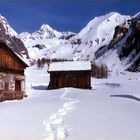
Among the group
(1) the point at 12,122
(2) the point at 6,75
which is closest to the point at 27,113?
(1) the point at 12,122

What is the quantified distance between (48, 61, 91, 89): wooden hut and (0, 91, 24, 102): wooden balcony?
13.9 m

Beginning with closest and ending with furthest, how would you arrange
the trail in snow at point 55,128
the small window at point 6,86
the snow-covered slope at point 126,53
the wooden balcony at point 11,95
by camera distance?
1. the trail in snow at point 55,128
2. the wooden balcony at point 11,95
3. the small window at point 6,86
4. the snow-covered slope at point 126,53

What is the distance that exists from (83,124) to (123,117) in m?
3.04

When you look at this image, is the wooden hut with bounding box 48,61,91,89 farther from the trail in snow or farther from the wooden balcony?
the trail in snow

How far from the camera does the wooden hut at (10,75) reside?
33259 millimetres

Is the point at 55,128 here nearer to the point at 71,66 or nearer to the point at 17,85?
the point at 17,85

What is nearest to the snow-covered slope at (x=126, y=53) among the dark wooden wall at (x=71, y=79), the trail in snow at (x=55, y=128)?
the dark wooden wall at (x=71, y=79)

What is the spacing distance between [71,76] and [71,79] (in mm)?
412

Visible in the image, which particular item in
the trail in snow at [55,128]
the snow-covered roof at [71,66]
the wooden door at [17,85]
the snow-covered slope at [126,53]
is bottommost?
the trail in snow at [55,128]

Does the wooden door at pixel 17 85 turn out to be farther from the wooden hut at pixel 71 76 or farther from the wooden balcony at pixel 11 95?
the wooden hut at pixel 71 76

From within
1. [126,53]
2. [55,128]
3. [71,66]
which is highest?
[126,53]

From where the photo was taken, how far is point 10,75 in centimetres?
3512

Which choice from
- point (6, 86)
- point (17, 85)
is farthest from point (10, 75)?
point (17, 85)

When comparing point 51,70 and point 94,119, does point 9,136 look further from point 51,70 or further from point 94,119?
point 51,70
